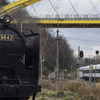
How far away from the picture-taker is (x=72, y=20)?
48.0 meters

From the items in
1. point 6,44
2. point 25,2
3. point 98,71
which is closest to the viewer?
point 6,44

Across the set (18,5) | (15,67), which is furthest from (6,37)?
(18,5)

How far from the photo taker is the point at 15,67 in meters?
8.78

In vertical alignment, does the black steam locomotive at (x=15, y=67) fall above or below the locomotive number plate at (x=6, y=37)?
→ below

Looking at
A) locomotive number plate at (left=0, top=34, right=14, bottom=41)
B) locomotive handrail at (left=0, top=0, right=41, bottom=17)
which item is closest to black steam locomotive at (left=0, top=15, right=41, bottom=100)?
locomotive number plate at (left=0, top=34, right=14, bottom=41)

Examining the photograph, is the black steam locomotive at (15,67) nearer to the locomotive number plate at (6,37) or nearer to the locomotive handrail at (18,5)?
the locomotive number plate at (6,37)

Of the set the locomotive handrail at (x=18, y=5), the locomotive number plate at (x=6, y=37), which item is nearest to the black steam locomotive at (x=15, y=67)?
the locomotive number plate at (x=6, y=37)

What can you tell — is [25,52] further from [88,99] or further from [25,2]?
[25,2]

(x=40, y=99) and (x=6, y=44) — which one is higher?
(x=6, y=44)

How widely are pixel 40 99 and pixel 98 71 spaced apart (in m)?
28.0

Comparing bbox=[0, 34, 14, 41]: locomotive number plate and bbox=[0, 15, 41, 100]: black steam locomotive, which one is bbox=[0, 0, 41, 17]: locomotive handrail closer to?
bbox=[0, 15, 41, 100]: black steam locomotive

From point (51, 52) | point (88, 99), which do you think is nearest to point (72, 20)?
point (51, 52)

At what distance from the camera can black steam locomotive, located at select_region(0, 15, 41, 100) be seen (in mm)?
8039

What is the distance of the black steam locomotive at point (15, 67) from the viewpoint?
316 inches
